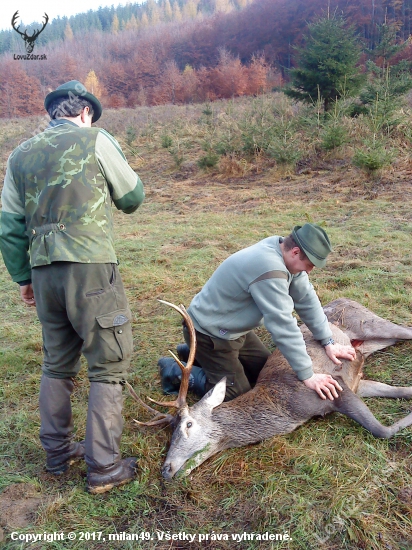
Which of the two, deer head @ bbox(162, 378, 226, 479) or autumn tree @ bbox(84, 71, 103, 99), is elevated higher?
deer head @ bbox(162, 378, 226, 479)

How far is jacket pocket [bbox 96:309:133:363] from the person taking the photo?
2.89 meters

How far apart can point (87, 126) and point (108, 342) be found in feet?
4.57

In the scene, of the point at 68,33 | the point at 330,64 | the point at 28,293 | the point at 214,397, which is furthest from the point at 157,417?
the point at 68,33

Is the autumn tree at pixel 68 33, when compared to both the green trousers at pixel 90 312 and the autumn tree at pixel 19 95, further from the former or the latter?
the green trousers at pixel 90 312

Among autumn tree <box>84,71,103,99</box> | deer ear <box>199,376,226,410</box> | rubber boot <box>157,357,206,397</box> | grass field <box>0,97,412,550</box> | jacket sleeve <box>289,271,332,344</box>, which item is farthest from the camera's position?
autumn tree <box>84,71,103,99</box>

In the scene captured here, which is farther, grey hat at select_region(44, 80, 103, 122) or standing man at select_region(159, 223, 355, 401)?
standing man at select_region(159, 223, 355, 401)

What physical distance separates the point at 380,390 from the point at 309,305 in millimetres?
865

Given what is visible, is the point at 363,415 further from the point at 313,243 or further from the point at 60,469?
the point at 60,469

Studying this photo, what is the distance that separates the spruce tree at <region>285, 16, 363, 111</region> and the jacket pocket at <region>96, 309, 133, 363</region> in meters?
12.9

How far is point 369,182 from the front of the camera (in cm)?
1059

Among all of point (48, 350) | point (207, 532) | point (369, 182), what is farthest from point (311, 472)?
point (369, 182)

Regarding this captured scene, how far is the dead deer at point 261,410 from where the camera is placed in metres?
3.31

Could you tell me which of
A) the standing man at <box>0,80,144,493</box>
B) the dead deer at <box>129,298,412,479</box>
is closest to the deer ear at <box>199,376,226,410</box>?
the dead deer at <box>129,298,412,479</box>

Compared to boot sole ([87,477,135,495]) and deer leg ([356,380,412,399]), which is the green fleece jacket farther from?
boot sole ([87,477,135,495])
